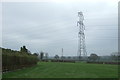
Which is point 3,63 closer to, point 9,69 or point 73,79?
point 9,69

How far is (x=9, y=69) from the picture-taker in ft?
95.1

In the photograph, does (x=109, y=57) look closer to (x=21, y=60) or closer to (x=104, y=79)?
(x=21, y=60)

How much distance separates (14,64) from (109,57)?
312 ft

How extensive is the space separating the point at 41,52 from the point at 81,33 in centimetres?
6074

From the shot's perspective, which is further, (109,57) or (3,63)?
(109,57)

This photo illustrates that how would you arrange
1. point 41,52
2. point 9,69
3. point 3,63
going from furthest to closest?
point 41,52
point 9,69
point 3,63

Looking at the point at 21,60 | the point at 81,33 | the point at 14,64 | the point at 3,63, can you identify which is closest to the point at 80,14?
the point at 81,33

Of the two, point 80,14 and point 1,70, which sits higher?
point 80,14

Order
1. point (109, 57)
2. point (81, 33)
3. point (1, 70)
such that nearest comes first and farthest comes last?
point (1, 70), point (81, 33), point (109, 57)

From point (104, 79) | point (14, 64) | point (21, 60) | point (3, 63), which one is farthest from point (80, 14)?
point (104, 79)

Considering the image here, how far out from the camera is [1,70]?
2469cm

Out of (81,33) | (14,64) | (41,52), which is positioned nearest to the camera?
(14,64)

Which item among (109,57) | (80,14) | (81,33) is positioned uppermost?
(80,14)

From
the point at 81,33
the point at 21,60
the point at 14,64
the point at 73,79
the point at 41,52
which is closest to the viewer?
the point at 73,79
